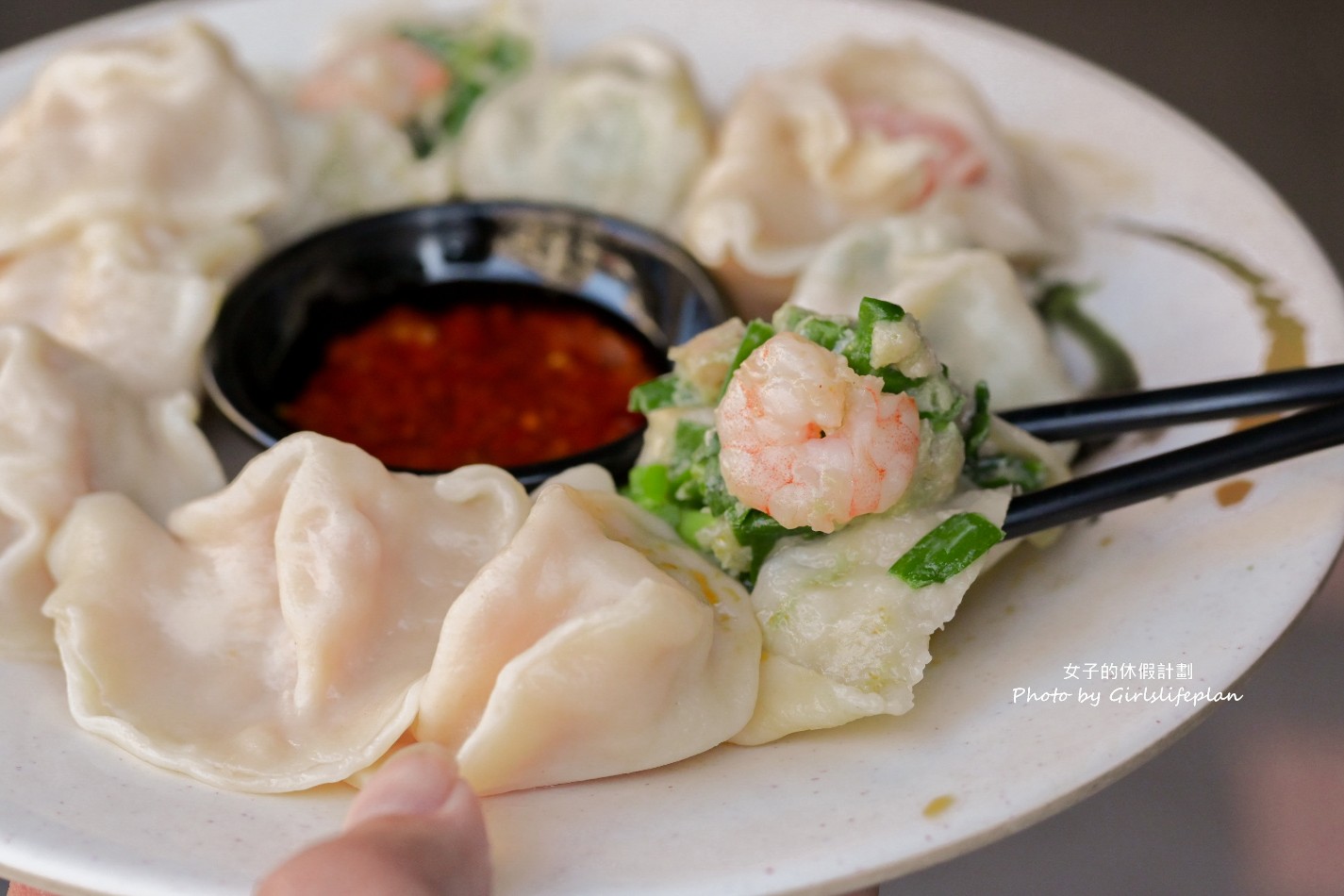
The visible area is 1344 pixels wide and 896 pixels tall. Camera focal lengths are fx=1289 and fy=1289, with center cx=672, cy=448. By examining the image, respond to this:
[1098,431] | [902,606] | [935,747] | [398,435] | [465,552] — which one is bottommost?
[398,435]

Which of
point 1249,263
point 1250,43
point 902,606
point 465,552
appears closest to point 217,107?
point 465,552

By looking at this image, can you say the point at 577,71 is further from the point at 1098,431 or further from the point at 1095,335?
the point at 1098,431

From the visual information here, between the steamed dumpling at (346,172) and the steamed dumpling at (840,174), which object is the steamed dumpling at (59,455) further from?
the steamed dumpling at (840,174)

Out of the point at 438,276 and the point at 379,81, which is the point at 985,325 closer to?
the point at 438,276

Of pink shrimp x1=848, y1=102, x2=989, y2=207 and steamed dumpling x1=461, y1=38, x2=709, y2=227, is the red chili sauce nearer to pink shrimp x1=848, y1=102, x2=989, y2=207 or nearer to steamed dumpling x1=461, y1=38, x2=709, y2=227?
steamed dumpling x1=461, y1=38, x2=709, y2=227

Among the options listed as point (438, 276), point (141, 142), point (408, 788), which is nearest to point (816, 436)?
point (408, 788)

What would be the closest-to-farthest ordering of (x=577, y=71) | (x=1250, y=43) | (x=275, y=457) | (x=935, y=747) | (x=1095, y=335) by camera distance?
(x=935, y=747) → (x=275, y=457) → (x=1095, y=335) → (x=577, y=71) → (x=1250, y=43)

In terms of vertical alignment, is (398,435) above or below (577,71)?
below

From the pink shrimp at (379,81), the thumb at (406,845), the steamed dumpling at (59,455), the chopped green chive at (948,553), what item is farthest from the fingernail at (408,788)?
the pink shrimp at (379,81)
